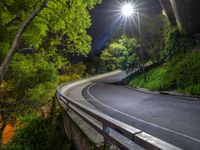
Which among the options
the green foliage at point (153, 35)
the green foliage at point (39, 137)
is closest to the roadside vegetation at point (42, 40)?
the green foliage at point (39, 137)

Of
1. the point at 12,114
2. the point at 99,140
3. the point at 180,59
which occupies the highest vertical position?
the point at 180,59

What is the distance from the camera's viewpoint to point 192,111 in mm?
13117

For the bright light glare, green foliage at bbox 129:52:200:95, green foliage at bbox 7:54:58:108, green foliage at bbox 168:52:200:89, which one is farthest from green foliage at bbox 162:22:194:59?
green foliage at bbox 7:54:58:108

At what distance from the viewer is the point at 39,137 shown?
1415 cm

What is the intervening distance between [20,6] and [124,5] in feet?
47.4

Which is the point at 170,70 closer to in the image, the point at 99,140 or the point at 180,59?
the point at 180,59

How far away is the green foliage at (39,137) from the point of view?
1212 cm

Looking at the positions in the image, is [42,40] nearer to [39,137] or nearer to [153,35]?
[39,137]

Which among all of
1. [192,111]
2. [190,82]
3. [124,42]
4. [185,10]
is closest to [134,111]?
[192,111]

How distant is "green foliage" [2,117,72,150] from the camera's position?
39.8 ft

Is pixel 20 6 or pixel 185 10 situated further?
pixel 185 10

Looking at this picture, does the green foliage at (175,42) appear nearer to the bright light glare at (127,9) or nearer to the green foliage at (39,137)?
the bright light glare at (127,9)

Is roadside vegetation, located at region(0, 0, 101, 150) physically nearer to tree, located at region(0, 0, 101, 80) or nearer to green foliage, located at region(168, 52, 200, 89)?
tree, located at region(0, 0, 101, 80)

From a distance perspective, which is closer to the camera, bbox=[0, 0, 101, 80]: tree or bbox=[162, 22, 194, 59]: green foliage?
bbox=[0, 0, 101, 80]: tree
